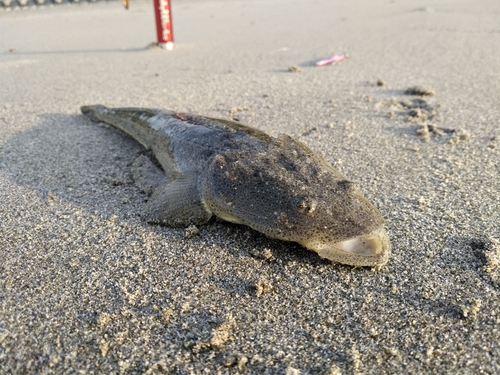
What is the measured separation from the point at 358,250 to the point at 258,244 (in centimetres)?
58

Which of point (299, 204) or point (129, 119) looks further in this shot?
point (129, 119)

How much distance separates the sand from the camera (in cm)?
178

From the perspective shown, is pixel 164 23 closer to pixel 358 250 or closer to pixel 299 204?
pixel 299 204

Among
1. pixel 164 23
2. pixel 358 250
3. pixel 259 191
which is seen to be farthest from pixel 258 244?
pixel 164 23

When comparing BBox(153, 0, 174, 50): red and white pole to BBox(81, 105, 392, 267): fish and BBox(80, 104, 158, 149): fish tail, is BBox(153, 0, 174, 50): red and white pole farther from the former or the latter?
BBox(81, 105, 392, 267): fish

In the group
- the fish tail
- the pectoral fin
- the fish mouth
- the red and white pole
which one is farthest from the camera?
the red and white pole

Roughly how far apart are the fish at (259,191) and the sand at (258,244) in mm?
114

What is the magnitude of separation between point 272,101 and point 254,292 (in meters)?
3.02

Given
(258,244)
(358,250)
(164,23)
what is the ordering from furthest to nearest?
1. (164,23)
2. (258,244)
3. (358,250)

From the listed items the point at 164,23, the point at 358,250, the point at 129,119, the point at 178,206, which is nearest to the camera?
the point at 358,250

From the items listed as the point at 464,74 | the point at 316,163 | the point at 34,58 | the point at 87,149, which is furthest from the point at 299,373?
the point at 34,58

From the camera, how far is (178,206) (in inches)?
104

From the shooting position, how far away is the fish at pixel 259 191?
2182mm

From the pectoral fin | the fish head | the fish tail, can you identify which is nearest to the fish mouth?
the fish head
